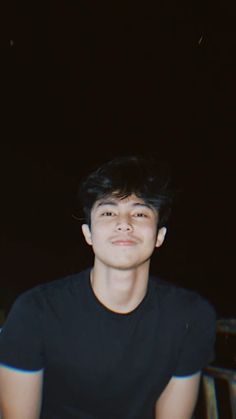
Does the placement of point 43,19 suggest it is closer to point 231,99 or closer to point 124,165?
point 231,99

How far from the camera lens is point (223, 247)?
777 cm

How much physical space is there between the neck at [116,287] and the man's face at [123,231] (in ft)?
0.14

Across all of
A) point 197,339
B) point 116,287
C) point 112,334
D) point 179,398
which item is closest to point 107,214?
point 116,287

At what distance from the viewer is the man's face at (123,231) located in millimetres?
1299

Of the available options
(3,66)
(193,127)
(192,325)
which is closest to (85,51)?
(3,66)

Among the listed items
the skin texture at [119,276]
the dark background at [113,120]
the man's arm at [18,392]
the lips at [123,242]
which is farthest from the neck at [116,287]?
the dark background at [113,120]

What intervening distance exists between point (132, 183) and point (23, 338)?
0.74 metres

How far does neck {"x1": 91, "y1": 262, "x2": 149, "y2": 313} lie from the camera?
4.45 feet

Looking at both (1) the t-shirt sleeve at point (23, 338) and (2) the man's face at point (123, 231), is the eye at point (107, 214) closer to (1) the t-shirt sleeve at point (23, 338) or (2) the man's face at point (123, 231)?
(2) the man's face at point (123, 231)

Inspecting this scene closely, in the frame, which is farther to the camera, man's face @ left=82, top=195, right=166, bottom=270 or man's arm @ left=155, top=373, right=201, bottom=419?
man's arm @ left=155, top=373, right=201, bottom=419

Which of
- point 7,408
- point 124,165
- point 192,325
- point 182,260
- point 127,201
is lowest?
point 182,260

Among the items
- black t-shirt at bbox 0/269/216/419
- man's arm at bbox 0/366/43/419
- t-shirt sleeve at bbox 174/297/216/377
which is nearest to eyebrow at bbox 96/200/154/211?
black t-shirt at bbox 0/269/216/419

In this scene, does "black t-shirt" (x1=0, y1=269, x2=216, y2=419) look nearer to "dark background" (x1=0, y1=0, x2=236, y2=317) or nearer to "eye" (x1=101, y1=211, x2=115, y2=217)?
"eye" (x1=101, y1=211, x2=115, y2=217)

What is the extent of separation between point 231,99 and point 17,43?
337cm
